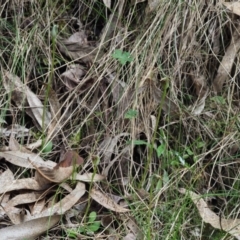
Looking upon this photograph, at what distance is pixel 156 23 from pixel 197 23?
182 mm

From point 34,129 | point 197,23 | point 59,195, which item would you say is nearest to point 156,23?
point 197,23

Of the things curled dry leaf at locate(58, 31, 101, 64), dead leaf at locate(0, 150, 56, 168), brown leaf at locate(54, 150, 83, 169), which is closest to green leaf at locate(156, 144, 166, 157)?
brown leaf at locate(54, 150, 83, 169)

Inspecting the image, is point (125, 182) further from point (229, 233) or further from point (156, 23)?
point (156, 23)

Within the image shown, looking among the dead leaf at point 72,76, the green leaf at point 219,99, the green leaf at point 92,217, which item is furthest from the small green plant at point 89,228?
the green leaf at point 219,99

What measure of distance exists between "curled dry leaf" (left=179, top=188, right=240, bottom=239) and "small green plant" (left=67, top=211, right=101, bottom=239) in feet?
1.17

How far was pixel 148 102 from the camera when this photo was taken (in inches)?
102

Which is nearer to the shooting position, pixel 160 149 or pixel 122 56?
pixel 160 149

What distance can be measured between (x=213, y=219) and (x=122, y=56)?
749mm

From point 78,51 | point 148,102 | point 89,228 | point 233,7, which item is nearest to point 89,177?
point 89,228

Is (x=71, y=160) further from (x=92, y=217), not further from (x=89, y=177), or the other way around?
(x=92, y=217)

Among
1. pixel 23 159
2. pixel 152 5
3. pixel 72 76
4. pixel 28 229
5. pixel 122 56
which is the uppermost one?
pixel 152 5

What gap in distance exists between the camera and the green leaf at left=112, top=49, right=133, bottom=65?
256cm

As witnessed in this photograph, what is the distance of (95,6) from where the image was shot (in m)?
2.82

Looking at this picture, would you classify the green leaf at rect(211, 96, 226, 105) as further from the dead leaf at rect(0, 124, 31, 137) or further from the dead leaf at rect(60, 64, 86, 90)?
the dead leaf at rect(0, 124, 31, 137)
